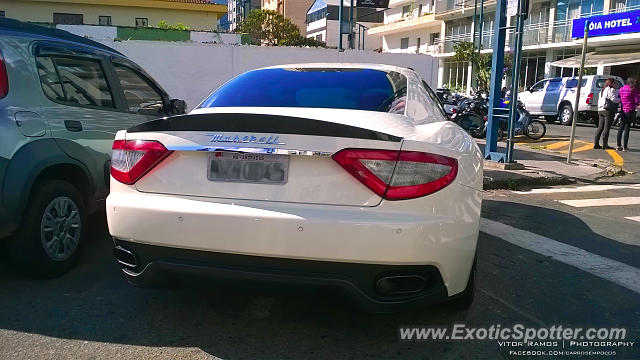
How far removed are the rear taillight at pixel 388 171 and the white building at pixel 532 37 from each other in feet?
74.5

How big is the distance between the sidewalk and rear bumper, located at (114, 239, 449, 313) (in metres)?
5.84

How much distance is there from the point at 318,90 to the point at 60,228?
2136 millimetres

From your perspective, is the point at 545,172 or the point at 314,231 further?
the point at 545,172

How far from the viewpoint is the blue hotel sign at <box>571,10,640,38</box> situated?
2928cm

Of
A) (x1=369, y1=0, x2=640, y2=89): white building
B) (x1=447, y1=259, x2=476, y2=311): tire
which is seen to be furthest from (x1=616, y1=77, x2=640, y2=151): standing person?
(x1=447, y1=259, x2=476, y2=311): tire

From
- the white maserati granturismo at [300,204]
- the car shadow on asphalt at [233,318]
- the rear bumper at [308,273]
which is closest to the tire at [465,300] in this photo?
the car shadow on asphalt at [233,318]

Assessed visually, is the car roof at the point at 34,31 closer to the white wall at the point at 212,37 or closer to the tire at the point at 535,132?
the tire at the point at 535,132

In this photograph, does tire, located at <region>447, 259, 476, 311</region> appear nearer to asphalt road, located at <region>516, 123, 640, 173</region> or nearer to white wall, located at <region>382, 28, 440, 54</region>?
asphalt road, located at <region>516, 123, 640, 173</region>

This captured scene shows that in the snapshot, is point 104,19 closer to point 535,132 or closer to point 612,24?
point 535,132

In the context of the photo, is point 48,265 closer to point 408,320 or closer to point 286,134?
point 286,134

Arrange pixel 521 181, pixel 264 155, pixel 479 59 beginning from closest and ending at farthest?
Result: pixel 264 155, pixel 521 181, pixel 479 59

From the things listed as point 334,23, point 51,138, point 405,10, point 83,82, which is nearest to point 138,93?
point 83,82

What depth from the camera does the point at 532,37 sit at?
38.5m

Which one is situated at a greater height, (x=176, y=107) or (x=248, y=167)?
(x=176, y=107)
